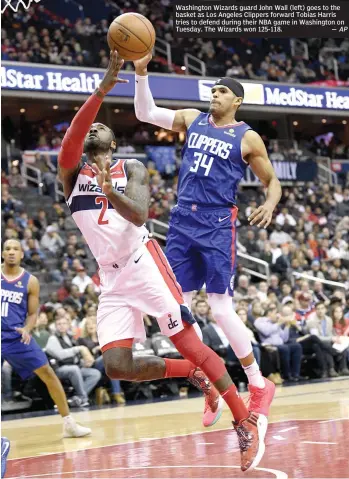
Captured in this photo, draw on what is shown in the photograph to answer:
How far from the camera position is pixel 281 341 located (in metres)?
13.9

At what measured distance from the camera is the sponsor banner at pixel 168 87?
1973 cm

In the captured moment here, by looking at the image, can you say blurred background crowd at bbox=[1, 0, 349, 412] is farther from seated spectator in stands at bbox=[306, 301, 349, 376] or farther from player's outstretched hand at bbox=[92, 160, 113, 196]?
player's outstretched hand at bbox=[92, 160, 113, 196]

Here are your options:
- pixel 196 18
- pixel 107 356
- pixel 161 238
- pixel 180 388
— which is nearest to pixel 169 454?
pixel 107 356

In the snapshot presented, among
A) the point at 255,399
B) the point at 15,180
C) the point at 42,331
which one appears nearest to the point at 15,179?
the point at 15,180

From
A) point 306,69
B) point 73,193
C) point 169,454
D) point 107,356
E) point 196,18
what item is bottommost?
point 169,454

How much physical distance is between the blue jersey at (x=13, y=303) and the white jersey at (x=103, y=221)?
3.26 m

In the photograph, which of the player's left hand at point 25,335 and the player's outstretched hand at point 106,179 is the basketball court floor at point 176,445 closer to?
the player's left hand at point 25,335

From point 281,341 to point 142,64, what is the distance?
8.16 m

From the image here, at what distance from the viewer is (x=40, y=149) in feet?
71.7

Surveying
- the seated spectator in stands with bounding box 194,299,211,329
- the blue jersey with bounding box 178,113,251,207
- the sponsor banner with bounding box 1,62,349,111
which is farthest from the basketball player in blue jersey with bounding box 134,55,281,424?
the sponsor banner with bounding box 1,62,349,111

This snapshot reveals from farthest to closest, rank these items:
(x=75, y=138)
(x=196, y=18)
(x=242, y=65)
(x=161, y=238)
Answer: (x=242, y=65) → (x=161, y=238) → (x=196, y=18) → (x=75, y=138)

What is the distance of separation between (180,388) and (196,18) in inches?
207

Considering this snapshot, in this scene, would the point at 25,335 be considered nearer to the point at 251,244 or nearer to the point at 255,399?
the point at 255,399

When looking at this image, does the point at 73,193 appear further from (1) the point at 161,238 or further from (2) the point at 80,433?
(1) the point at 161,238
